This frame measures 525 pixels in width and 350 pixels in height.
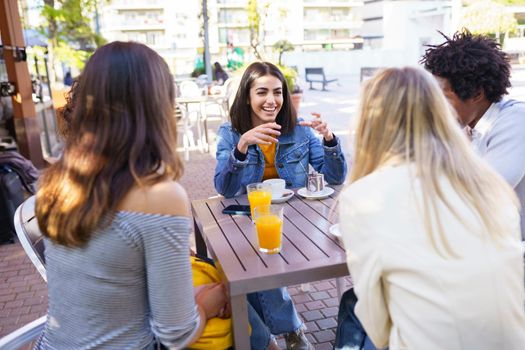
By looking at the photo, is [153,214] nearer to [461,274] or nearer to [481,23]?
[461,274]

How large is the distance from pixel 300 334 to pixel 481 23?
2582 centimetres

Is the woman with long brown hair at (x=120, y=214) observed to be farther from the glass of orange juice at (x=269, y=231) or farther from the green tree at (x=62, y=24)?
the green tree at (x=62, y=24)

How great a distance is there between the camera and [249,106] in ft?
8.08

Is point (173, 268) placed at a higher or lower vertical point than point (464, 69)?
lower

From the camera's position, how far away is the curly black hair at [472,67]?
5.82 ft

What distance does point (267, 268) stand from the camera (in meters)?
1.39

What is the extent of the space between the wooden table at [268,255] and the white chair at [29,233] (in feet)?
1.85

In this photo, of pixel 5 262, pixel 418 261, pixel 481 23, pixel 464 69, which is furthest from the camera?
pixel 481 23

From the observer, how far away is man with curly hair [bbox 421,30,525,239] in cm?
A: 165

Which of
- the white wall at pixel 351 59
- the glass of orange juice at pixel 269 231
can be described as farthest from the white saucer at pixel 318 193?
the white wall at pixel 351 59

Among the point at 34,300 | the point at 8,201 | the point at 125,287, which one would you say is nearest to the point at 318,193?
the point at 125,287

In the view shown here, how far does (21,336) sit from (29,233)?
0.33 m

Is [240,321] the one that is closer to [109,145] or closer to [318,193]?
[109,145]

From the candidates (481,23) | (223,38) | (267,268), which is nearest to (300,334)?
(267,268)
